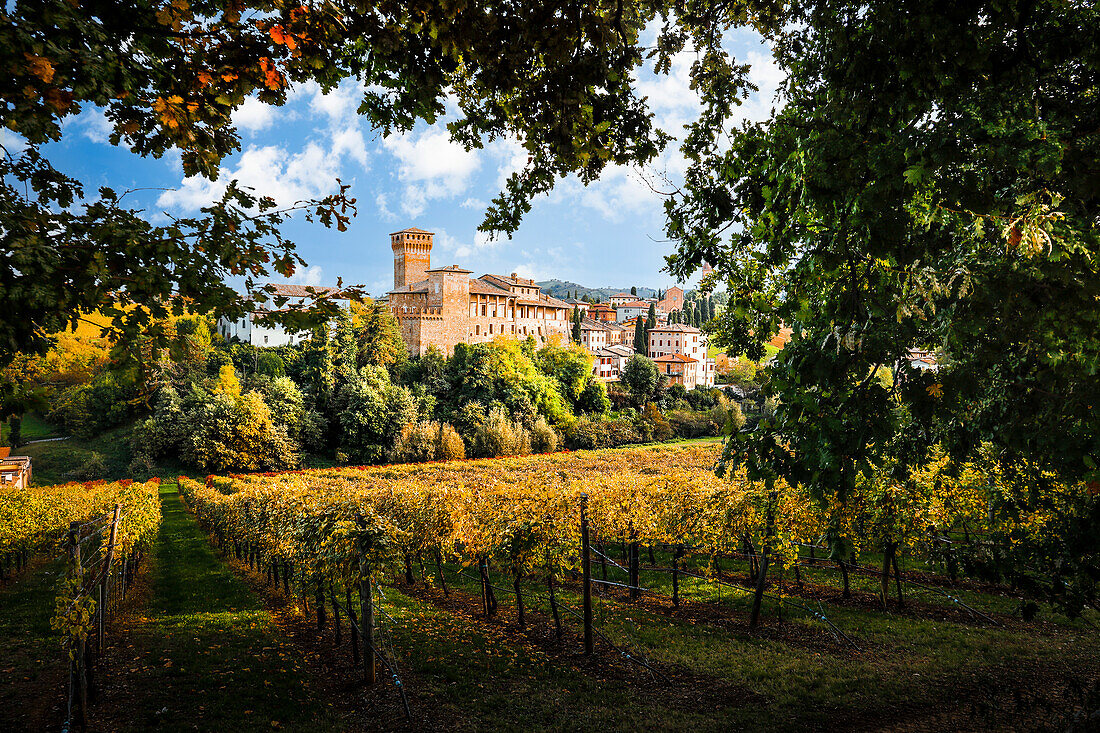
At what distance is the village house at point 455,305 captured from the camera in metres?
59.7

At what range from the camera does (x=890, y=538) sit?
43.0ft

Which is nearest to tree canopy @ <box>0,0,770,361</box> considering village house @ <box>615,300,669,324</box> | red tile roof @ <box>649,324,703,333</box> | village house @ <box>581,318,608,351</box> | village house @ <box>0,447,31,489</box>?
village house @ <box>0,447,31,489</box>

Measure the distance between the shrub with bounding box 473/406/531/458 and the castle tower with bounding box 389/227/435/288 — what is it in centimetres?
3321

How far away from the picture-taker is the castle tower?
69.1 metres

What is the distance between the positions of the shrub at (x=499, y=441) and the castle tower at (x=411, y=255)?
33.2 metres

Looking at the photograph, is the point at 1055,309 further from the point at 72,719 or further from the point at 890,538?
the point at 72,719

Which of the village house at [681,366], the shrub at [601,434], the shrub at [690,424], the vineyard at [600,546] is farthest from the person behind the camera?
the village house at [681,366]

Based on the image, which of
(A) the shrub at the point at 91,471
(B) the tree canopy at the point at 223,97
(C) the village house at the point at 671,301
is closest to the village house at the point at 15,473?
(A) the shrub at the point at 91,471

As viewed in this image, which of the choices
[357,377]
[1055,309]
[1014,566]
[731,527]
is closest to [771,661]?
[731,527]

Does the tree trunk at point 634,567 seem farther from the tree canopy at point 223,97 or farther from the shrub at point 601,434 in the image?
the shrub at point 601,434

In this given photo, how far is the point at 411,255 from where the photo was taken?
228 feet

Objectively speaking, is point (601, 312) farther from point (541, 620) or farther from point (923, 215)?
point (923, 215)

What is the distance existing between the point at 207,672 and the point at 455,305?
2111 inches

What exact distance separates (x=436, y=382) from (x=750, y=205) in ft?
145
